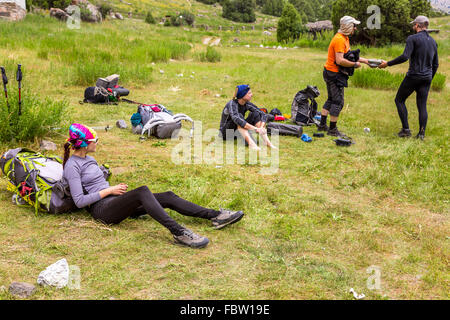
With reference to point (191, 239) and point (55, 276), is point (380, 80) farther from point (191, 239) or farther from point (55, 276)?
point (55, 276)

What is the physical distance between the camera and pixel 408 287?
337 centimetres

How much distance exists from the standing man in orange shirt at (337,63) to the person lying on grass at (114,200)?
4291mm

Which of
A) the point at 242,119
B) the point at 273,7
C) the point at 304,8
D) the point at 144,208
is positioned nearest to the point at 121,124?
the point at 242,119

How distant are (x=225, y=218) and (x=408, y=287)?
1.74 m

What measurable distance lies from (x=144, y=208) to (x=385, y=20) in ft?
71.3

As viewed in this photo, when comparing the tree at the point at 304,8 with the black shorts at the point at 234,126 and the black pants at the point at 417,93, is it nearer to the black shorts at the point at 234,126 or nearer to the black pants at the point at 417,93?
the black pants at the point at 417,93

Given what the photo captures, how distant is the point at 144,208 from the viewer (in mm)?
4066

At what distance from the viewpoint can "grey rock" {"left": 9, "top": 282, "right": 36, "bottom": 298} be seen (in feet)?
9.87

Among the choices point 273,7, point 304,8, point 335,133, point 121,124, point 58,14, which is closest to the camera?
point 121,124

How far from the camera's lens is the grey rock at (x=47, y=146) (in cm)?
610

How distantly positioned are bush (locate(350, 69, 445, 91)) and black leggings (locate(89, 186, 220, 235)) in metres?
9.42
